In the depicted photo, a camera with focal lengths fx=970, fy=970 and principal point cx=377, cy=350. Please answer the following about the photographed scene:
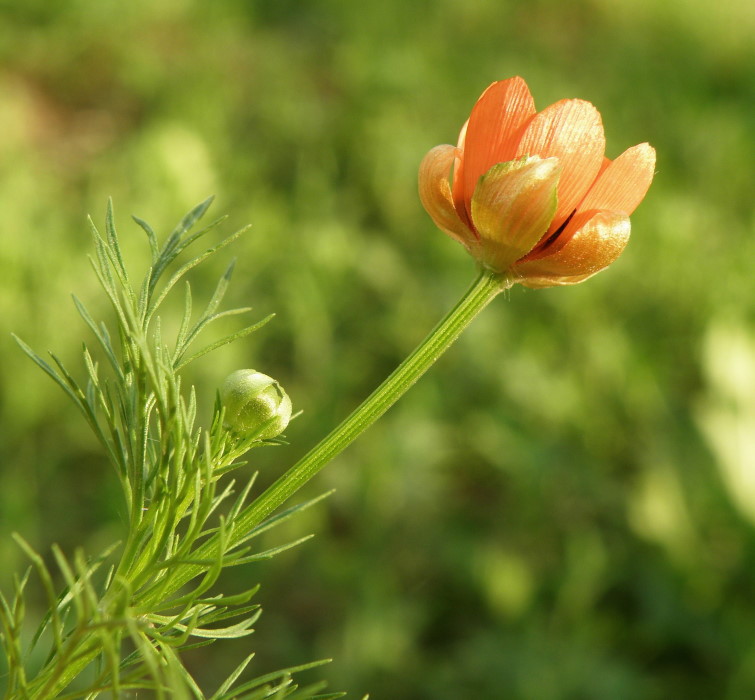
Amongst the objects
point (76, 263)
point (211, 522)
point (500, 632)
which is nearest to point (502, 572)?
point (500, 632)

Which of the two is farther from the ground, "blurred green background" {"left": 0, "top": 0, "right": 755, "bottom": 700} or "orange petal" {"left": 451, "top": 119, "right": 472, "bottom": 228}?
"orange petal" {"left": 451, "top": 119, "right": 472, "bottom": 228}

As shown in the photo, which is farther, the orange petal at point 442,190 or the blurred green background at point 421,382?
the blurred green background at point 421,382

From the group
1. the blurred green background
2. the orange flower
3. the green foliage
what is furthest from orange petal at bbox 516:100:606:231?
the blurred green background

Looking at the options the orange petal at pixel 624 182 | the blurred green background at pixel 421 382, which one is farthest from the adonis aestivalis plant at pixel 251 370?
the blurred green background at pixel 421 382

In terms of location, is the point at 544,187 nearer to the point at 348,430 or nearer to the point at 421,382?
the point at 348,430

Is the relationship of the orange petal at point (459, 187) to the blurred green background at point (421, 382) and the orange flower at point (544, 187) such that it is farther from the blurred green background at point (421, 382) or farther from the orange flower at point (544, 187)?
the blurred green background at point (421, 382)

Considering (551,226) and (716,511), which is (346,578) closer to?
(716,511)

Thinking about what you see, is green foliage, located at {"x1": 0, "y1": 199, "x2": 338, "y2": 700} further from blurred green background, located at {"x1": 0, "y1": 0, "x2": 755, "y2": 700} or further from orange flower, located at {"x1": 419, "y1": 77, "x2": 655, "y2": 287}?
blurred green background, located at {"x1": 0, "y1": 0, "x2": 755, "y2": 700}
